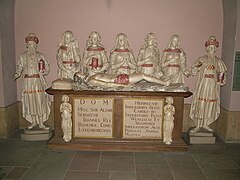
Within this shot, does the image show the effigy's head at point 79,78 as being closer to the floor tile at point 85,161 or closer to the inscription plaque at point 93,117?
the inscription plaque at point 93,117

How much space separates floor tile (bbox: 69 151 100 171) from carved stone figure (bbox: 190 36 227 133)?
2.20m

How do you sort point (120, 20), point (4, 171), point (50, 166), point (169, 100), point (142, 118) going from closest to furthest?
point (4, 171) → point (50, 166) → point (169, 100) → point (142, 118) → point (120, 20)

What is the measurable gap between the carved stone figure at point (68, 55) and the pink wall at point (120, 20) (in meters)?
0.64

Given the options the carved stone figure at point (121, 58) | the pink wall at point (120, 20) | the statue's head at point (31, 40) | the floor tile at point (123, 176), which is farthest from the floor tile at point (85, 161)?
the pink wall at point (120, 20)

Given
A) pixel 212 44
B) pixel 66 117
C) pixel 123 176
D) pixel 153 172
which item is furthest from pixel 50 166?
pixel 212 44

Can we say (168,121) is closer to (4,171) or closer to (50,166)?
(50,166)

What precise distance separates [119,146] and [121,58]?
5.53 ft

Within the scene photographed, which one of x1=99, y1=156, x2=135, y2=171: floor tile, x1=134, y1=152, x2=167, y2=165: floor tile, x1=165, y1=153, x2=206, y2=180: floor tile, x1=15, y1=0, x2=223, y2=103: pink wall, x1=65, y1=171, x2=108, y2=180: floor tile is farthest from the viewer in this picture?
x1=15, y1=0, x2=223, y2=103: pink wall

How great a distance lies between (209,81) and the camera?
501 centimetres

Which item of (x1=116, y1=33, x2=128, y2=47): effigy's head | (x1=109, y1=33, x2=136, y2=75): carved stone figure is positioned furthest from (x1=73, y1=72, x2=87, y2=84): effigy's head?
(x1=116, y1=33, x2=128, y2=47): effigy's head

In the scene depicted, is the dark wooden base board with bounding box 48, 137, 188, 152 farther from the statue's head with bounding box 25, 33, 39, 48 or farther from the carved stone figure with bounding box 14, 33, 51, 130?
the statue's head with bounding box 25, 33, 39, 48

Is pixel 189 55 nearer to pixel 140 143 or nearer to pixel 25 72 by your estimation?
pixel 140 143

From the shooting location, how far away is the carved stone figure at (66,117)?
4590 millimetres

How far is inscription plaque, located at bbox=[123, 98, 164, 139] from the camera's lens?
4641 millimetres
